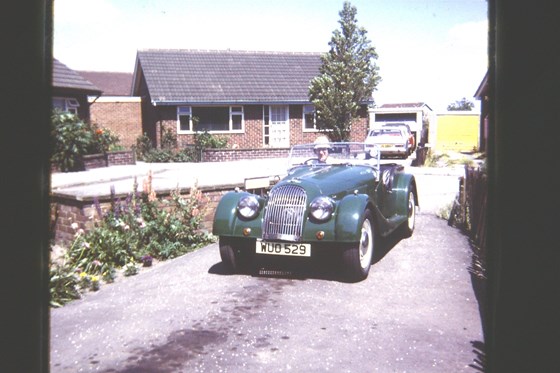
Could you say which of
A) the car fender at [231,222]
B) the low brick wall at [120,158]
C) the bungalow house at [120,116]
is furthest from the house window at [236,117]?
the car fender at [231,222]

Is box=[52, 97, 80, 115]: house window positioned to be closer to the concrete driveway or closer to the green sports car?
the concrete driveway

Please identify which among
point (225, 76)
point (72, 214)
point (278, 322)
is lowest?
point (278, 322)

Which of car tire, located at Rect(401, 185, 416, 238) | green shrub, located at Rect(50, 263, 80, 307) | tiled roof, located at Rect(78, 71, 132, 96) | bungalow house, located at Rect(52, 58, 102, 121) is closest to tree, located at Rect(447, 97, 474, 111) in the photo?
tiled roof, located at Rect(78, 71, 132, 96)

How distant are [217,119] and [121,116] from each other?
5.51 metres

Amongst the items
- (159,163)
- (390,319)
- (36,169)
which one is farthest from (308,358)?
(159,163)

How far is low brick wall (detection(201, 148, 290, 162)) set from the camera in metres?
20.6

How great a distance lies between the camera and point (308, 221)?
5375 mm

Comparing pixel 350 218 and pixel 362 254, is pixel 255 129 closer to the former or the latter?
pixel 362 254

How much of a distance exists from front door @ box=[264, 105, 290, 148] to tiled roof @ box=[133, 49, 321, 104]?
80 cm

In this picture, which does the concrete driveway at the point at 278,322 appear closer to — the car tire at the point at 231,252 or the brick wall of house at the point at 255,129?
the car tire at the point at 231,252

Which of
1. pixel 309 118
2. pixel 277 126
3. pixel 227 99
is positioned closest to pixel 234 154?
pixel 227 99

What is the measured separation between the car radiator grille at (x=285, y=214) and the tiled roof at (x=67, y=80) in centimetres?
1525

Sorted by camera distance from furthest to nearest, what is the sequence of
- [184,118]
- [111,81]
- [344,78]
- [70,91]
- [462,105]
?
[462,105] → [111,81] → [184,118] → [344,78] → [70,91]

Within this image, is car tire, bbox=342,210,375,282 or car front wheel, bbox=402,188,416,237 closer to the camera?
car tire, bbox=342,210,375,282
